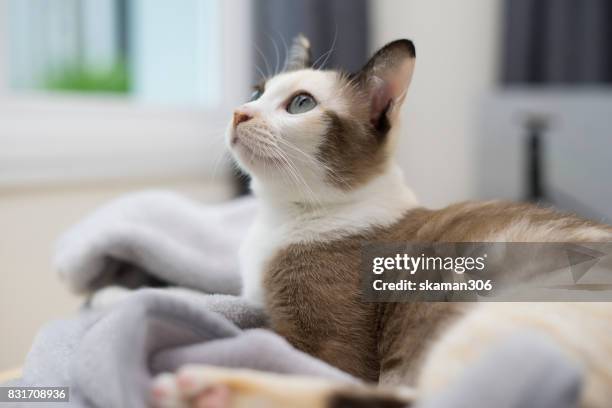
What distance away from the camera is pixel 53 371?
636mm

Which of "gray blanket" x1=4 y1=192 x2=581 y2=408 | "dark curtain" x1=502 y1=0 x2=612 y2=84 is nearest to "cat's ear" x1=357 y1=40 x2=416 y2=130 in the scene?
"gray blanket" x1=4 y1=192 x2=581 y2=408

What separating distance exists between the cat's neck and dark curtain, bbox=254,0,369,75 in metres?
0.97

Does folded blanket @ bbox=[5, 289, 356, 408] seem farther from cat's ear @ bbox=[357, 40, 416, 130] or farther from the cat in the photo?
cat's ear @ bbox=[357, 40, 416, 130]

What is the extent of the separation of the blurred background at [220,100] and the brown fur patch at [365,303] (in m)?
0.60

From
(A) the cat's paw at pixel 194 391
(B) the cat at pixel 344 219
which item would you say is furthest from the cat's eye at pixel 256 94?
(A) the cat's paw at pixel 194 391

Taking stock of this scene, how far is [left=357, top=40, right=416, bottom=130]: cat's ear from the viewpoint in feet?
2.70

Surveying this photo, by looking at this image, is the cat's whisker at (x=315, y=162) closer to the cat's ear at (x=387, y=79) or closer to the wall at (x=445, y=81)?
the cat's ear at (x=387, y=79)

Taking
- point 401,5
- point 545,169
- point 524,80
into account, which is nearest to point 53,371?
point 545,169

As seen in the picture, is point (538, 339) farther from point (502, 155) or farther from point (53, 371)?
point (502, 155)

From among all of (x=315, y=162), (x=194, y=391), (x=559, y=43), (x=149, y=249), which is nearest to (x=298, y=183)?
(x=315, y=162)

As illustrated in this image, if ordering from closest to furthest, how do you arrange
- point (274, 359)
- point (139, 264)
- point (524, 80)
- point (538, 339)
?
1. point (538, 339)
2. point (274, 359)
3. point (139, 264)
4. point (524, 80)

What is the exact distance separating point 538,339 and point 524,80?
2507mm

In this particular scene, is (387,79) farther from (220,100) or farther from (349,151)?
(220,100)

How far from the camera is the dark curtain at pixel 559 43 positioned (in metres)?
2.65
